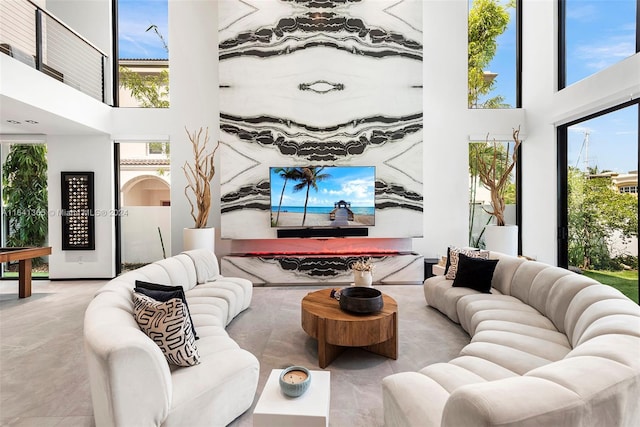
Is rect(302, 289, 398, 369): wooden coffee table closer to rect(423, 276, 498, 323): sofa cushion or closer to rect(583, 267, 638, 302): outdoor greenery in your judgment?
rect(423, 276, 498, 323): sofa cushion

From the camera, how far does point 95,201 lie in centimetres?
591

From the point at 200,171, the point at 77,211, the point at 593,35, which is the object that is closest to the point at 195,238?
the point at 200,171

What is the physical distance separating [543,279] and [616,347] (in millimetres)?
1676

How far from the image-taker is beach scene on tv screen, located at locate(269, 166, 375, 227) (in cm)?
568

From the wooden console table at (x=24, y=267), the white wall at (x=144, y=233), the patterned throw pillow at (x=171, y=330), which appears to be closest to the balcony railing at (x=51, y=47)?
the white wall at (x=144, y=233)

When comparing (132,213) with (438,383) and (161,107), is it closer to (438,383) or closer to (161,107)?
(161,107)

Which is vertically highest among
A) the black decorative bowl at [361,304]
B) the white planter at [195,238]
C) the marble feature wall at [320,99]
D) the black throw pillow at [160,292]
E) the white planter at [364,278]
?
the marble feature wall at [320,99]

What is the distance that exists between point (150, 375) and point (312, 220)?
14.0ft

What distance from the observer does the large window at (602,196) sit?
406cm

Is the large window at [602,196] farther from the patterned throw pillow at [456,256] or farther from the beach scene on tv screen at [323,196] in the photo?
the beach scene on tv screen at [323,196]

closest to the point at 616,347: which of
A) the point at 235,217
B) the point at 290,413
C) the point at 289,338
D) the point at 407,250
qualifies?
the point at 290,413

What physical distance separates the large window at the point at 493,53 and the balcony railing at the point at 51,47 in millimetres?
6781

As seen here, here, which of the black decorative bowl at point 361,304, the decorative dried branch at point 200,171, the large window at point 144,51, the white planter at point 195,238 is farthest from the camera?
the large window at point 144,51

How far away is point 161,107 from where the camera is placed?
6.06 m
